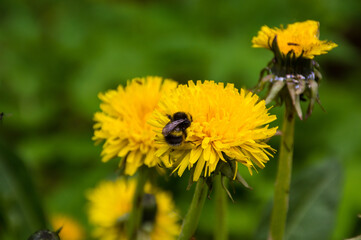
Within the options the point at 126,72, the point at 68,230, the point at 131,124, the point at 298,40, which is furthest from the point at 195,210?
the point at 126,72

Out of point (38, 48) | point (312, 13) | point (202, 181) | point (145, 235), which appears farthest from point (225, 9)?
point (202, 181)

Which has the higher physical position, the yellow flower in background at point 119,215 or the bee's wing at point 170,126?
the bee's wing at point 170,126

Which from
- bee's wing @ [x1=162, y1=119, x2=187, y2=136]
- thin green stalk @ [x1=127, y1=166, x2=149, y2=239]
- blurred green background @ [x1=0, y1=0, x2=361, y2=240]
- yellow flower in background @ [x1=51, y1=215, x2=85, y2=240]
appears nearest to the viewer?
bee's wing @ [x1=162, y1=119, x2=187, y2=136]

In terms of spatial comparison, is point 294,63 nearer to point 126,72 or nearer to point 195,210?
point 195,210

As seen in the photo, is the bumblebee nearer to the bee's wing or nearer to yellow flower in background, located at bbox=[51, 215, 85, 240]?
the bee's wing

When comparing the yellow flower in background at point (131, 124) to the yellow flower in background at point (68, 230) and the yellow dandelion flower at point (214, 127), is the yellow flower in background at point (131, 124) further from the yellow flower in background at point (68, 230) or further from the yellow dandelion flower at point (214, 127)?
the yellow flower in background at point (68, 230)

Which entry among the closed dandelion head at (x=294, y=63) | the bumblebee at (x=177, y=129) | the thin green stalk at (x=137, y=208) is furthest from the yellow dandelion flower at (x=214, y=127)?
the thin green stalk at (x=137, y=208)

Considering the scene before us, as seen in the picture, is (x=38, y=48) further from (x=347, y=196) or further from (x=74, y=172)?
(x=347, y=196)

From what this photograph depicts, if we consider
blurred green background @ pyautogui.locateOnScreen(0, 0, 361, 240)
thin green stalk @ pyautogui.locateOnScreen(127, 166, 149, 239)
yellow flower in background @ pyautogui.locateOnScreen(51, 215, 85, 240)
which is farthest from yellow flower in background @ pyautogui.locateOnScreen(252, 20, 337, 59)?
blurred green background @ pyautogui.locateOnScreen(0, 0, 361, 240)
